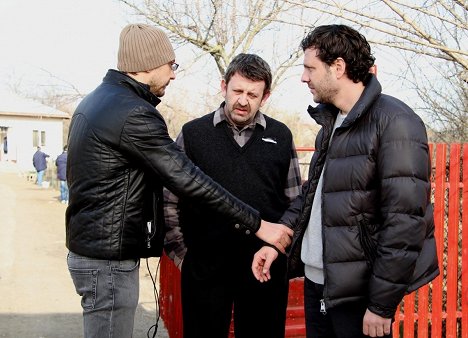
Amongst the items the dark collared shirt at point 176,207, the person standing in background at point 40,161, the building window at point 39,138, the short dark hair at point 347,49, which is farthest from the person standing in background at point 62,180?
the building window at point 39,138

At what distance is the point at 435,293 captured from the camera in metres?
4.70

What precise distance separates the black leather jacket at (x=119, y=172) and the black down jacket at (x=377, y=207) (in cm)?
70

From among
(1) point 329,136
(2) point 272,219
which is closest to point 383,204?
(1) point 329,136

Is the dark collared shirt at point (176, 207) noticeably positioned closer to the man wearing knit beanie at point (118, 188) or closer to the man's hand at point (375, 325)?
the man wearing knit beanie at point (118, 188)

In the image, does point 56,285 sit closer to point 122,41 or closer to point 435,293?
point 435,293

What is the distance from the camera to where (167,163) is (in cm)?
257

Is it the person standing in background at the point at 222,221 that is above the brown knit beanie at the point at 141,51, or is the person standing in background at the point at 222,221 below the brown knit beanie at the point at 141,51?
below

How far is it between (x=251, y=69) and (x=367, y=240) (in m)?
1.30

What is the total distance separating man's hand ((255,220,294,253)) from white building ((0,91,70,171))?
4293 centimetres

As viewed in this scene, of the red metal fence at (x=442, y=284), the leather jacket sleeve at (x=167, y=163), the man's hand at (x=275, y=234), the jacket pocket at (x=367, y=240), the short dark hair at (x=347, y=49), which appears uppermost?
the short dark hair at (x=347, y=49)

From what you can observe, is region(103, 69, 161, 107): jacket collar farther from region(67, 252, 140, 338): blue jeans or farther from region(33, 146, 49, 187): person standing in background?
region(33, 146, 49, 187): person standing in background

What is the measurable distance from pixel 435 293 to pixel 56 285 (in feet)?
16.7

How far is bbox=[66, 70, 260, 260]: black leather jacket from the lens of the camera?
2490 millimetres

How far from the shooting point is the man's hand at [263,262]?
9.65 feet
